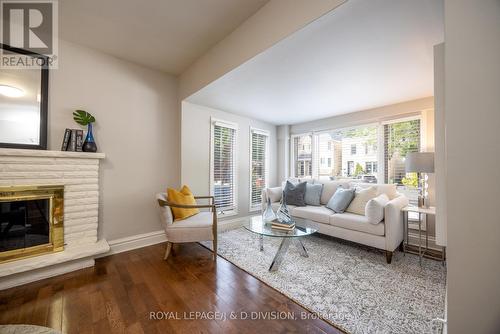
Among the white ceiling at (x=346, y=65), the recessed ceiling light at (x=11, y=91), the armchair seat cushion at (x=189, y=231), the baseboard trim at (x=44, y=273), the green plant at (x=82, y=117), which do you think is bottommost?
the baseboard trim at (x=44, y=273)

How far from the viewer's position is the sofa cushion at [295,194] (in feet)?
11.6

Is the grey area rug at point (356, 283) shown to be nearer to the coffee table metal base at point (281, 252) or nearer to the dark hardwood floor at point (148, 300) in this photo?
the coffee table metal base at point (281, 252)

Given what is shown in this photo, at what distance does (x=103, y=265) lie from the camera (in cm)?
232

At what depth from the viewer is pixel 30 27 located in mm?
2055

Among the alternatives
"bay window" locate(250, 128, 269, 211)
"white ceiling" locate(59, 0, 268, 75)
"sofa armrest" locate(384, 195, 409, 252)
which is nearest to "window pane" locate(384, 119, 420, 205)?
"sofa armrest" locate(384, 195, 409, 252)

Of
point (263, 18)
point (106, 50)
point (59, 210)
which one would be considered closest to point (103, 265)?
point (59, 210)

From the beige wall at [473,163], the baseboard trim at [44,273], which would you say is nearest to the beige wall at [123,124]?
the baseboard trim at [44,273]

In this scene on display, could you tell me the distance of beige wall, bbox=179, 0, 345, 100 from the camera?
1.46 meters

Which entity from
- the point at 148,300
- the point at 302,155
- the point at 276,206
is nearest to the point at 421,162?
the point at 276,206

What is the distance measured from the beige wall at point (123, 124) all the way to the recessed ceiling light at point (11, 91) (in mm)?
234

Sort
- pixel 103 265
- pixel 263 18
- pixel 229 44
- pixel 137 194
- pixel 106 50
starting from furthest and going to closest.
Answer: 1. pixel 137 194
2. pixel 106 50
3. pixel 103 265
4. pixel 229 44
5. pixel 263 18

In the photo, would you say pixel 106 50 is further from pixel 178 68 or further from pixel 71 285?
pixel 71 285

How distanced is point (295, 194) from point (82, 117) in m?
3.35

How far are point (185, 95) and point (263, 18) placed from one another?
67.3 inches
